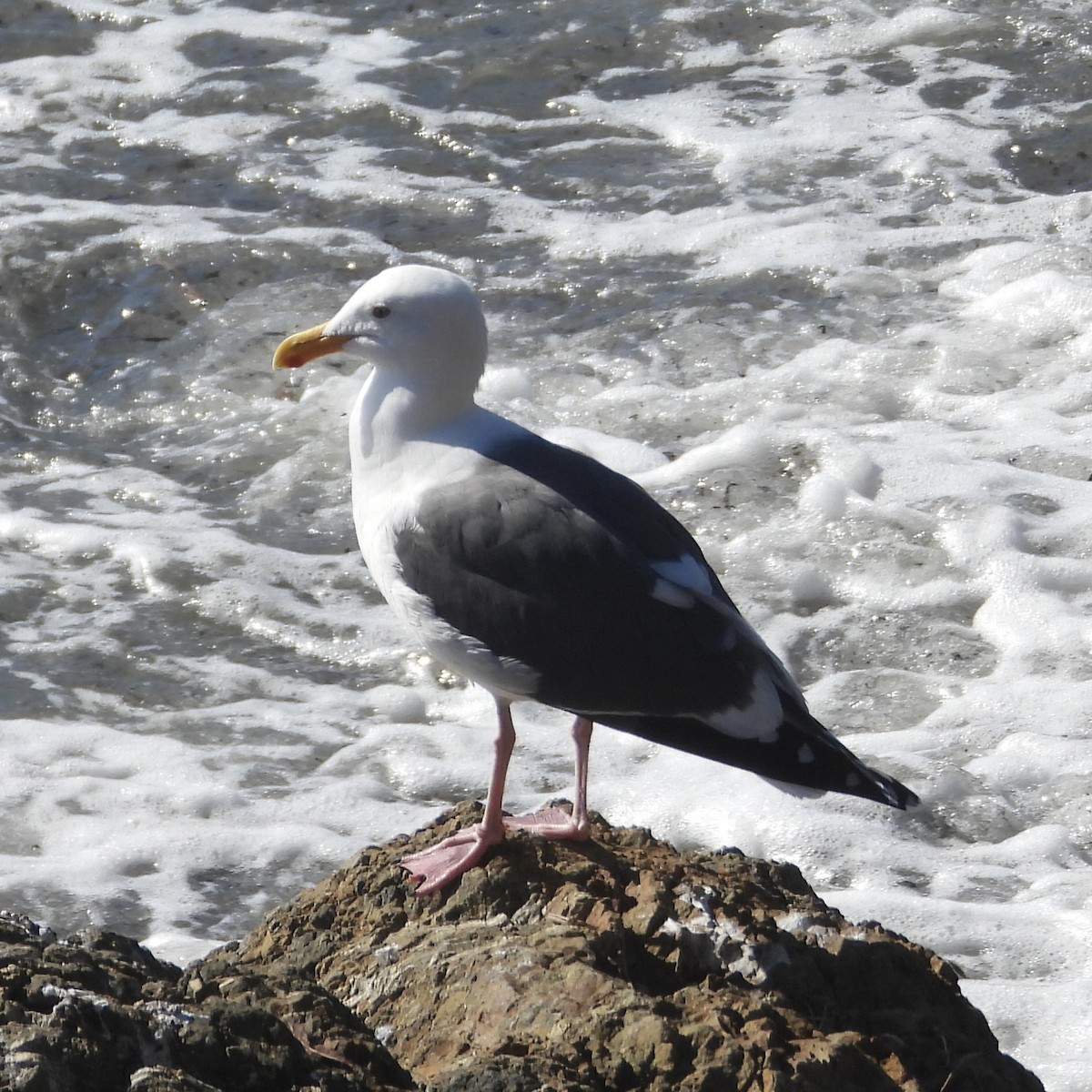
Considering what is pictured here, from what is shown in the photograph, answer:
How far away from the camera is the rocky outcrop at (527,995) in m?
2.31

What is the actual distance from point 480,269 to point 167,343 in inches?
62.0

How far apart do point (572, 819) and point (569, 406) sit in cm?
374

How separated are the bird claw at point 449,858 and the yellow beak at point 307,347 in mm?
1261

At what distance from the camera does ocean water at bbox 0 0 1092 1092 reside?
4848 mm

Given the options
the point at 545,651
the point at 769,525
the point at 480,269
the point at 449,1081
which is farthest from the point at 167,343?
the point at 449,1081

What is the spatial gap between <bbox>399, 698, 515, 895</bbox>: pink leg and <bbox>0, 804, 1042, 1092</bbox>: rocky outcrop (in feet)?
0.12

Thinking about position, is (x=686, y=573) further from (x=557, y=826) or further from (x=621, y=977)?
(x=621, y=977)

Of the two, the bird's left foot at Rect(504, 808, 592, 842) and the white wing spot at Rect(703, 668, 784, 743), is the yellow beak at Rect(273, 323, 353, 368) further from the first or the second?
the white wing spot at Rect(703, 668, 784, 743)

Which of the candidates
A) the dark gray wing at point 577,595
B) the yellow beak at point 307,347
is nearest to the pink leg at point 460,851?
the dark gray wing at point 577,595

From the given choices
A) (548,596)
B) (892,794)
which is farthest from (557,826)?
(892,794)

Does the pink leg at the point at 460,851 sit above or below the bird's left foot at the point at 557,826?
above

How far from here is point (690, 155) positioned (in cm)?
912

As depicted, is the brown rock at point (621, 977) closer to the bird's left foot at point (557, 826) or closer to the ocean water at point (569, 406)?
the bird's left foot at point (557, 826)

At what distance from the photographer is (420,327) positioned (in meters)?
3.91
